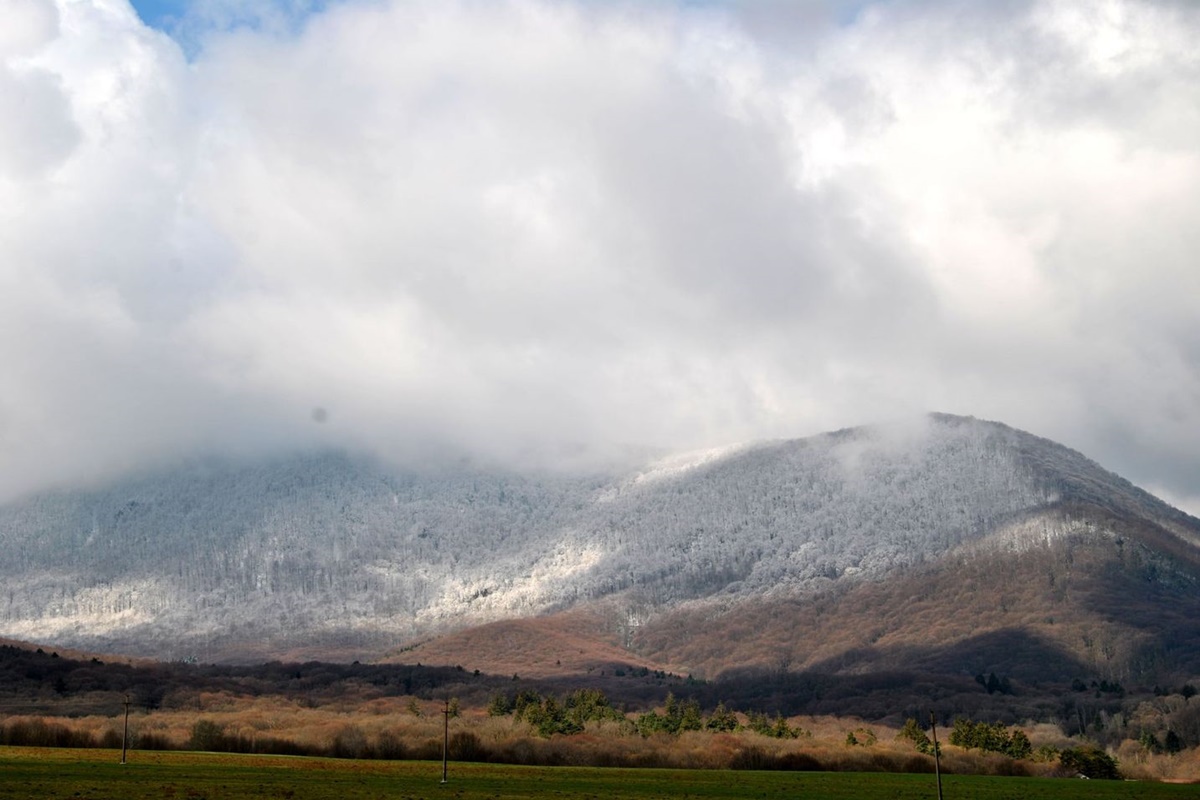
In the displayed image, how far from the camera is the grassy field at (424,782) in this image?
9750 centimetres

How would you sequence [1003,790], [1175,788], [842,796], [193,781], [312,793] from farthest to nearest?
[1175,788] → [1003,790] → [842,796] → [193,781] → [312,793]

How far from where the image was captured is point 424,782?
400 feet

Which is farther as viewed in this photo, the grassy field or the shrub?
the shrub

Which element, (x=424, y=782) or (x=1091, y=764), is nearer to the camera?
(x=424, y=782)

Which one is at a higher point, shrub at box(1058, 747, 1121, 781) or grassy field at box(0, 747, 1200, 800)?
grassy field at box(0, 747, 1200, 800)

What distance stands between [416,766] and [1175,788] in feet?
298

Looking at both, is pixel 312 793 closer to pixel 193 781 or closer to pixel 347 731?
pixel 193 781

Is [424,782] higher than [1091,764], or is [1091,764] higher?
[424,782]

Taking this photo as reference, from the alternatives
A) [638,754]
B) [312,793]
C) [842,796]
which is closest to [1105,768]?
[638,754]

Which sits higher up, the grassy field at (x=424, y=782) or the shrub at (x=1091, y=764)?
the grassy field at (x=424, y=782)

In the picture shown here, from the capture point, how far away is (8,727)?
184125 millimetres

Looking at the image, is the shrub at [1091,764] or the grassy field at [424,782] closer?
the grassy field at [424,782]

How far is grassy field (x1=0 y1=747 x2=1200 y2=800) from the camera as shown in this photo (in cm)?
9750

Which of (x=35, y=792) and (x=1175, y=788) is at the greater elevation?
(x=35, y=792)
